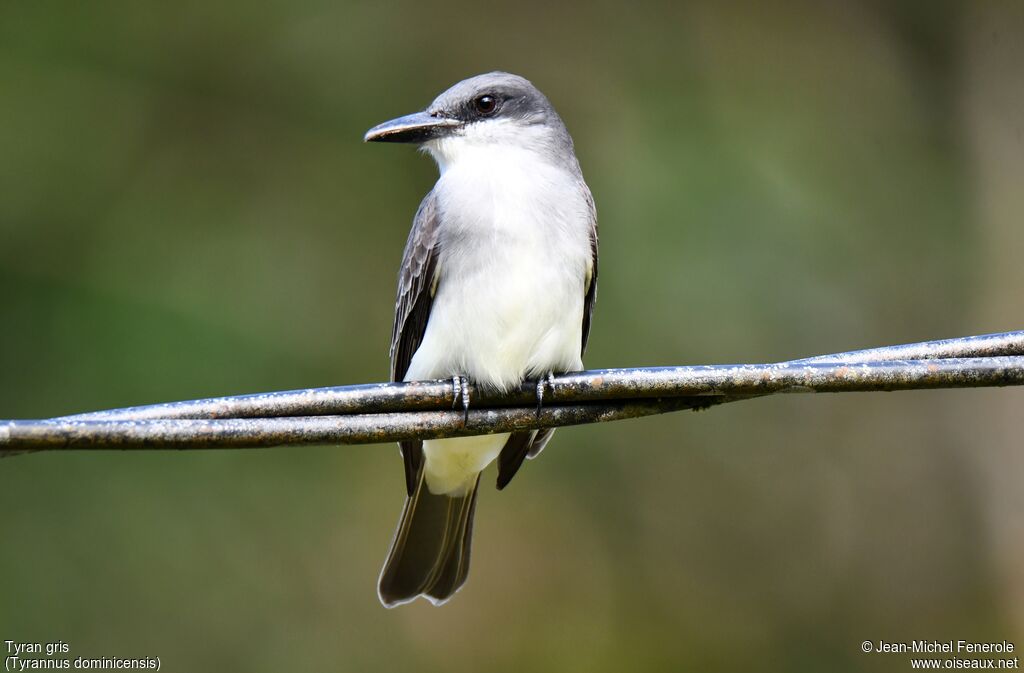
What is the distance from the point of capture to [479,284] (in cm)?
426

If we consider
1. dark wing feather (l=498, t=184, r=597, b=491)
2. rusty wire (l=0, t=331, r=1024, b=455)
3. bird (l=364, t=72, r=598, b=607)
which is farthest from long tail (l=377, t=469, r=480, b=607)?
rusty wire (l=0, t=331, r=1024, b=455)

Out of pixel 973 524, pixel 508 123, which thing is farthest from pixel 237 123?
pixel 973 524

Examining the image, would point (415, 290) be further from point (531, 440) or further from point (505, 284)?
point (531, 440)

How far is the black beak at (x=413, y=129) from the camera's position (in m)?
4.72

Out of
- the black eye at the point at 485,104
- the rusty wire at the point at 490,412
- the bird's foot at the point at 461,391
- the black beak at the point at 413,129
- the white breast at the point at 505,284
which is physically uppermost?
the black eye at the point at 485,104

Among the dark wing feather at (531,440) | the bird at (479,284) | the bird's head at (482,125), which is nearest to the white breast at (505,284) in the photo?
the bird at (479,284)

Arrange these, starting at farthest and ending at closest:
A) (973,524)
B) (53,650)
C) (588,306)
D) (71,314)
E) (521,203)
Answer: (973,524), (71,314), (53,650), (588,306), (521,203)

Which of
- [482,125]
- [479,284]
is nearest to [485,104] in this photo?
[482,125]

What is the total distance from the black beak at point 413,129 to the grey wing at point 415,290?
0.29 metres

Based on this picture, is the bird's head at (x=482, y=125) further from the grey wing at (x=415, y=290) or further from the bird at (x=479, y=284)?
the grey wing at (x=415, y=290)

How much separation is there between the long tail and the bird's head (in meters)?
1.26

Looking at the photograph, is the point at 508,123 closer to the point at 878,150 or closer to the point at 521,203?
the point at 521,203

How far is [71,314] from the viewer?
277 inches

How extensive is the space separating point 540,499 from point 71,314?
108 inches
